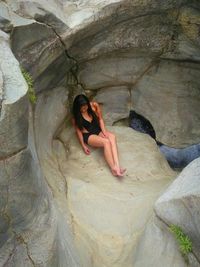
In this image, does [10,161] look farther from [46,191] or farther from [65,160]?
[65,160]

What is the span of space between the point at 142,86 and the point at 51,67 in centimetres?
217

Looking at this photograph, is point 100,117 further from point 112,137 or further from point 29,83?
point 29,83

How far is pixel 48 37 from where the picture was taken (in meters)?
5.75

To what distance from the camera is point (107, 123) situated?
25.8ft

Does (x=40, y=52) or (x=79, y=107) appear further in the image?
(x=79, y=107)

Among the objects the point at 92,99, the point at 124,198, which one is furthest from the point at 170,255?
the point at 92,99

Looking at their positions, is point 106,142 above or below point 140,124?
above

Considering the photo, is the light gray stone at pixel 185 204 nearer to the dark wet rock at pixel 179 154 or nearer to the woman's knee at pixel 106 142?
the woman's knee at pixel 106 142

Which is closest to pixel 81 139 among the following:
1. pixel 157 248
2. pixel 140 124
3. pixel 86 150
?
pixel 86 150

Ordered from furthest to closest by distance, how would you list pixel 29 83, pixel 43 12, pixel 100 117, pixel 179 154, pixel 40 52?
pixel 179 154, pixel 100 117, pixel 40 52, pixel 43 12, pixel 29 83

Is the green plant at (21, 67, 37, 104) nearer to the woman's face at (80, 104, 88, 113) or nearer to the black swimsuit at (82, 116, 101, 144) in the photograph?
the woman's face at (80, 104, 88, 113)

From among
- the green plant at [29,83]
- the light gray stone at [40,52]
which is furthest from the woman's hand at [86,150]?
the green plant at [29,83]

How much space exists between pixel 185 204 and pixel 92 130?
2.68m

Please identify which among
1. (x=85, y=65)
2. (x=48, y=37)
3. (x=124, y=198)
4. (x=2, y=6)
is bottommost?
(x=124, y=198)
